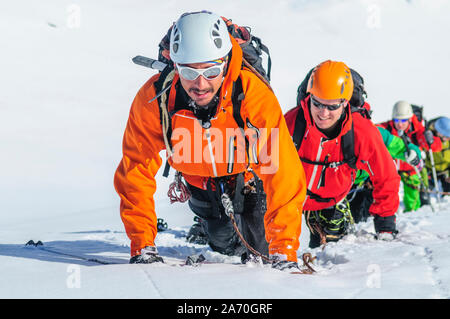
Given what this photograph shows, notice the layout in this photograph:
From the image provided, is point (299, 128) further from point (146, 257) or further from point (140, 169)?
point (146, 257)

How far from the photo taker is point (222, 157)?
13.7ft

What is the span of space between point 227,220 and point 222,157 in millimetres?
1178

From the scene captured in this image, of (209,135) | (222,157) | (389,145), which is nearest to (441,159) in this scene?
(389,145)

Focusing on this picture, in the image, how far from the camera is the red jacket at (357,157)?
5.13 meters

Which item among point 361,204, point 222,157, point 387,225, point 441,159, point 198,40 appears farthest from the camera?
point 441,159

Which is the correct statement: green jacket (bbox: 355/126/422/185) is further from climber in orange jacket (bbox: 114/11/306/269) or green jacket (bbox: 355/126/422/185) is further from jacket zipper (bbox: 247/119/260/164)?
jacket zipper (bbox: 247/119/260/164)

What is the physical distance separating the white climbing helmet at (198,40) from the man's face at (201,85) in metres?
0.05

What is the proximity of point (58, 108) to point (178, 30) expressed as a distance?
23.1m

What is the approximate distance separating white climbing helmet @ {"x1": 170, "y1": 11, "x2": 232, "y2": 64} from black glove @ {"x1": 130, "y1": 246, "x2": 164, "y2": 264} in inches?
57.1

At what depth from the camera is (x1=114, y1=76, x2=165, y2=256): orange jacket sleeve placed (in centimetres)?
395

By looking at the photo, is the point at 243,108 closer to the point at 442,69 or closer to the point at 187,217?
the point at 187,217

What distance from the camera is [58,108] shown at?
2534 cm

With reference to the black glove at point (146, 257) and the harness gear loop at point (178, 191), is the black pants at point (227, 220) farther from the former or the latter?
the black glove at point (146, 257)
